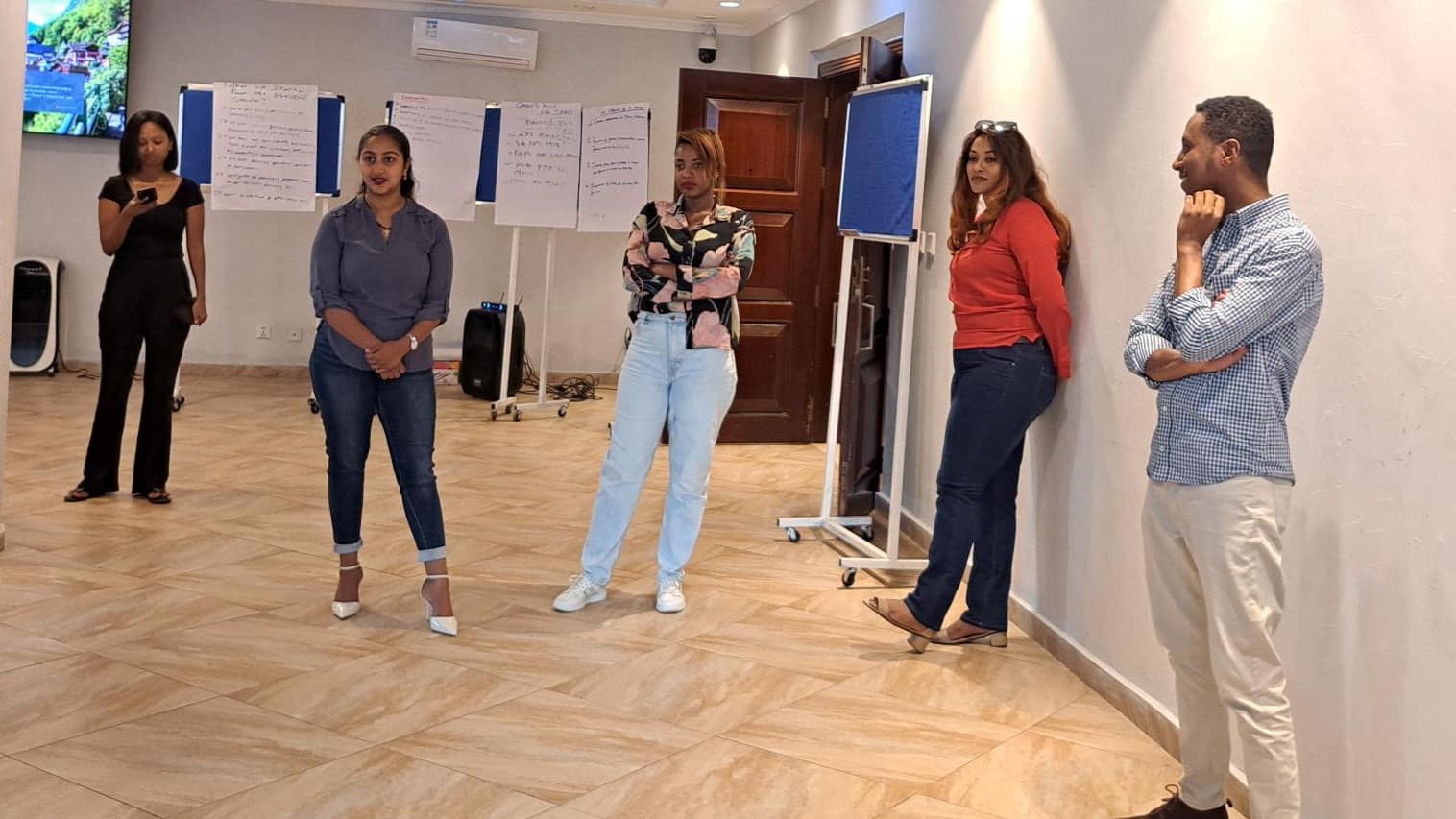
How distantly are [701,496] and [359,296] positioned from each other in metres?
1.21

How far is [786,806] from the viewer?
2.89m

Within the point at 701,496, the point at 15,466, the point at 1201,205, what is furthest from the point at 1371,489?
the point at 15,466

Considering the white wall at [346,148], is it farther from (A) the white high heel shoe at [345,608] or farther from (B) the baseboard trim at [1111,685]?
(B) the baseboard trim at [1111,685]

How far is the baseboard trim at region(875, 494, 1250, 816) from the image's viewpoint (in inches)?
128

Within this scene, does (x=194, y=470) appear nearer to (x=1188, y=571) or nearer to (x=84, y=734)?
(x=84, y=734)

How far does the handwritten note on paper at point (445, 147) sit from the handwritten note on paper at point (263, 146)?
543 millimetres

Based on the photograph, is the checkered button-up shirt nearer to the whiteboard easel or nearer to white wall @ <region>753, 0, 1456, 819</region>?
white wall @ <region>753, 0, 1456, 819</region>

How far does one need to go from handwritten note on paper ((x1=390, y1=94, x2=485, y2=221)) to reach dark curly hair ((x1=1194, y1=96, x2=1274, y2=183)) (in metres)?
6.04

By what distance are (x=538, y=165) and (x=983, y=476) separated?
486 centimetres

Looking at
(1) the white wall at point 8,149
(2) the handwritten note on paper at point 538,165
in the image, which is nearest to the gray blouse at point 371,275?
(1) the white wall at point 8,149

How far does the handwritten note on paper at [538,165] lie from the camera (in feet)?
26.4

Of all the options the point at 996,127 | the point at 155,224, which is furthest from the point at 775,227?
the point at 996,127

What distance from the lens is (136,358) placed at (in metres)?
5.34

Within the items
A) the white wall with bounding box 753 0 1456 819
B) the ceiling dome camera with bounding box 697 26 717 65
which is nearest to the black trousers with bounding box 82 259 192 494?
the white wall with bounding box 753 0 1456 819
